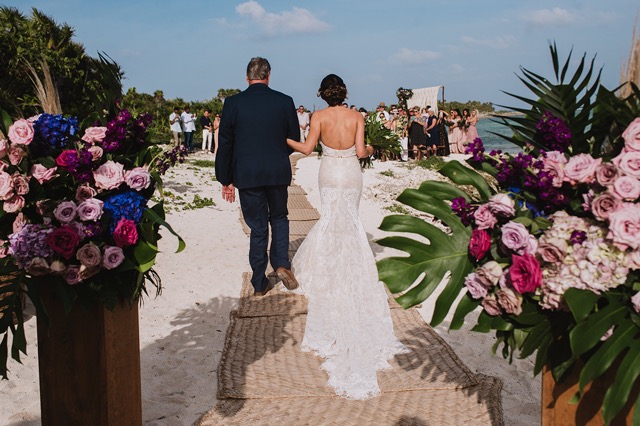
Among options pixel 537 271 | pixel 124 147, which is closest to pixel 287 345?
pixel 124 147

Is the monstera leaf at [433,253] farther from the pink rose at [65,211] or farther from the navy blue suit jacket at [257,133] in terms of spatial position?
the navy blue suit jacket at [257,133]

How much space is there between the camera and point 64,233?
263cm

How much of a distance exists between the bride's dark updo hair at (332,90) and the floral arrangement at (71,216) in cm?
276

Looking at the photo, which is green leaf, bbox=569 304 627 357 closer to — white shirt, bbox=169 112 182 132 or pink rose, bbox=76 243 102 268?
pink rose, bbox=76 243 102 268

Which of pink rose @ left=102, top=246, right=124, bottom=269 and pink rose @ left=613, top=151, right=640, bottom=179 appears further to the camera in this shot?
pink rose @ left=102, top=246, right=124, bottom=269

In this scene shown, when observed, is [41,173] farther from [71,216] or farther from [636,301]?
[636,301]

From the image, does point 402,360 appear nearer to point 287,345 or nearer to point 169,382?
point 287,345

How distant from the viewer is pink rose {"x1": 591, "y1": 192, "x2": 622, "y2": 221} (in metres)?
1.87

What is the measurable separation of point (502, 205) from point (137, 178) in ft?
Answer: 5.21

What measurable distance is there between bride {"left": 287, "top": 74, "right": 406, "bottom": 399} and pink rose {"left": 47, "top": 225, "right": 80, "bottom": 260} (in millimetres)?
2133

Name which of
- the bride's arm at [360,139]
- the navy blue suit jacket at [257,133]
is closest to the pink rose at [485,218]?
the bride's arm at [360,139]

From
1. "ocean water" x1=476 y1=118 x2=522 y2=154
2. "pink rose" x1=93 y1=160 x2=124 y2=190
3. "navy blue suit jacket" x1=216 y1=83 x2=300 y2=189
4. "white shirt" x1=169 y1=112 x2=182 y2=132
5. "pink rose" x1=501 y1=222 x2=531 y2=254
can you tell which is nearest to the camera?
"pink rose" x1=501 y1=222 x2=531 y2=254

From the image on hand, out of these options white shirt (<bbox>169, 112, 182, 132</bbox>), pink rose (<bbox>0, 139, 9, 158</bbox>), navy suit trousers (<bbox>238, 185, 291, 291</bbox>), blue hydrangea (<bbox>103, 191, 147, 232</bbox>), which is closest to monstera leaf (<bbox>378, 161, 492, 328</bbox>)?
blue hydrangea (<bbox>103, 191, 147, 232</bbox>)

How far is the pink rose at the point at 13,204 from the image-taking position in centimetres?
268
